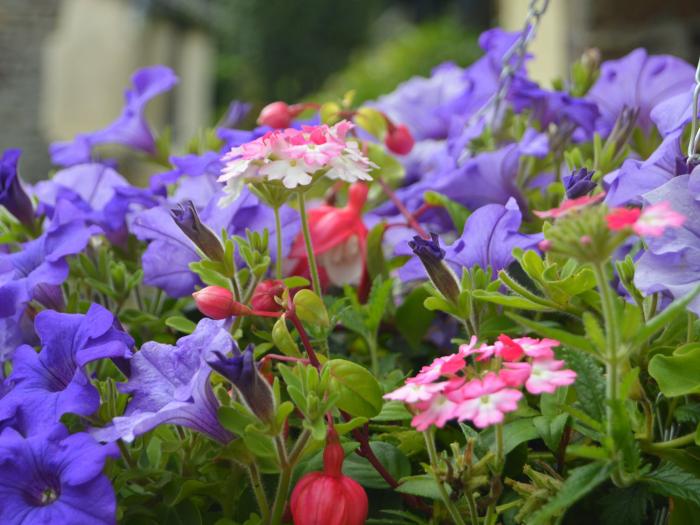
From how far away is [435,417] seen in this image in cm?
47

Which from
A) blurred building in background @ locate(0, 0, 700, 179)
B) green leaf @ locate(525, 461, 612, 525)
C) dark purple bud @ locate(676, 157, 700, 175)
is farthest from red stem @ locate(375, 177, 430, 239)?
blurred building in background @ locate(0, 0, 700, 179)

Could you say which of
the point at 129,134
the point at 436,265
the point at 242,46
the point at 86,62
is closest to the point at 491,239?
the point at 436,265

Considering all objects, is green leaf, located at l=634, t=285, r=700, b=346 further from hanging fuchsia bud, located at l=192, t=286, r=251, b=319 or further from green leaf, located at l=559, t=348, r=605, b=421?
hanging fuchsia bud, located at l=192, t=286, r=251, b=319

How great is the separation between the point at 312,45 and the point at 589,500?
13.7 meters

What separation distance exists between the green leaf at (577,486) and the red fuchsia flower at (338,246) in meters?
0.37

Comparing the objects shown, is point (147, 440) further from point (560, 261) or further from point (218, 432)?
point (560, 261)

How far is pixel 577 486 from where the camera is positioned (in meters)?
0.46

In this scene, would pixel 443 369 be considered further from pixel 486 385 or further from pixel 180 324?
pixel 180 324

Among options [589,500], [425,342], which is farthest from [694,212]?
[425,342]

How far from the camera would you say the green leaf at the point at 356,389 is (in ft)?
1.89

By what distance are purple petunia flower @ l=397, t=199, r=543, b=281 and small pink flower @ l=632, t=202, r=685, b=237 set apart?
225 mm

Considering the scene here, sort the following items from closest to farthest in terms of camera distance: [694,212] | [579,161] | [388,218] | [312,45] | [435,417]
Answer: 1. [435,417]
2. [694,212]
3. [579,161]
4. [388,218]
5. [312,45]

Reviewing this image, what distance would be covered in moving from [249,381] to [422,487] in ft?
0.42

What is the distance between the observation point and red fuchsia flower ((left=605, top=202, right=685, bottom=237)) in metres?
0.41
